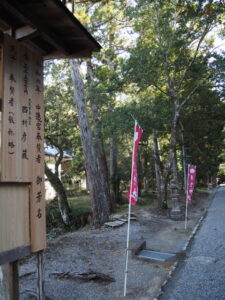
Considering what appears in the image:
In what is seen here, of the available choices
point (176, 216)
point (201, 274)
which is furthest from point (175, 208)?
point (201, 274)

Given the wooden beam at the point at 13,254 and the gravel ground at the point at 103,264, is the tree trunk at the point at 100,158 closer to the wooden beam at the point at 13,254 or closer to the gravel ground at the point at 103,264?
the gravel ground at the point at 103,264

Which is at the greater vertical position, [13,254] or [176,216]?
[13,254]

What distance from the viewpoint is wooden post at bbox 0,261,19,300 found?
2887 millimetres

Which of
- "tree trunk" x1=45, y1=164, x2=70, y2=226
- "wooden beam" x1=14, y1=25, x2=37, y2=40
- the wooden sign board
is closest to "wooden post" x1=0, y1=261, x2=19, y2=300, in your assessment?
the wooden sign board

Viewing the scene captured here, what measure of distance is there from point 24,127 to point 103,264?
163 inches

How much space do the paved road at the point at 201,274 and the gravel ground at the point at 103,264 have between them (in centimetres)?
28

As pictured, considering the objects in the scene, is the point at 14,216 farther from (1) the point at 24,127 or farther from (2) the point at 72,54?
(2) the point at 72,54

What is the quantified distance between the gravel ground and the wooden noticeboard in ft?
5.98

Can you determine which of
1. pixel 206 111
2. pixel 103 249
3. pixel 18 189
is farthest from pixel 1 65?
pixel 206 111

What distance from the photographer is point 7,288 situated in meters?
2.89

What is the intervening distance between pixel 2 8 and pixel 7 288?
9.97 ft

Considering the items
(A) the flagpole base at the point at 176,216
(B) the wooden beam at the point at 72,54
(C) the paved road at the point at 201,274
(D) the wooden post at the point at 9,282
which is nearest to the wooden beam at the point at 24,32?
(B) the wooden beam at the point at 72,54

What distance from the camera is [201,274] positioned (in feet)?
16.1

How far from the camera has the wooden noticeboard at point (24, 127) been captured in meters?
2.58
